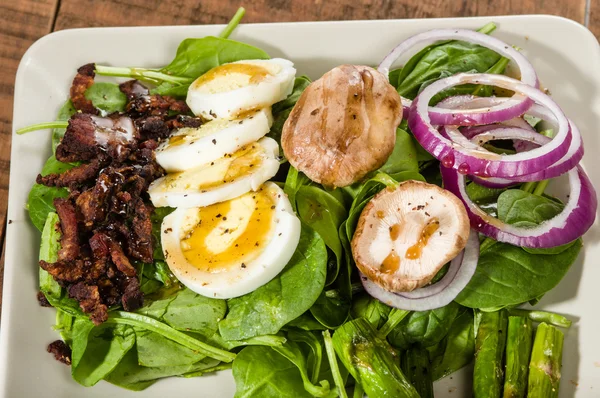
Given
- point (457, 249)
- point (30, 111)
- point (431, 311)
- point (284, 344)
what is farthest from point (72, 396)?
point (457, 249)

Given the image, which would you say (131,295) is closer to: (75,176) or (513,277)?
(75,176)

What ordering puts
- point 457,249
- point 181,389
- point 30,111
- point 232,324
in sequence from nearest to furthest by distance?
point 457,249, point 232,324, point 181,389, point 30,111

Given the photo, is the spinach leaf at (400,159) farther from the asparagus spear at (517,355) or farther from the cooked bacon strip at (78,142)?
the cooked bacon strip at (78,142)

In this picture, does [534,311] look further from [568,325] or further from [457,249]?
[457,249]

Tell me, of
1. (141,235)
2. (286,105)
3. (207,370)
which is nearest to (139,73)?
(286,105)

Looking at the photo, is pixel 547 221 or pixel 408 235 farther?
pixel 547 221
